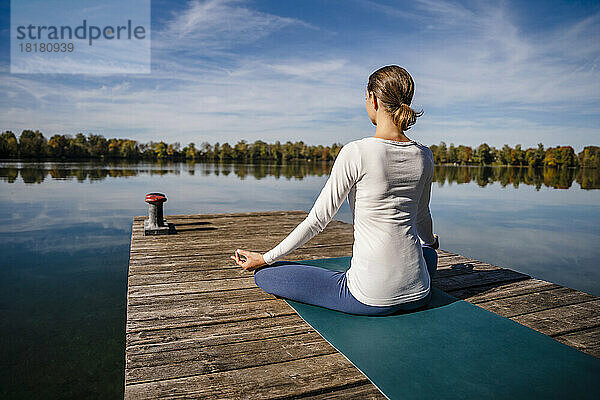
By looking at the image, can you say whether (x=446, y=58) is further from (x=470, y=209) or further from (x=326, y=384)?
(x=326, y=384)

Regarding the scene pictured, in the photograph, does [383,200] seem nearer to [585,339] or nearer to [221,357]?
[221,357]

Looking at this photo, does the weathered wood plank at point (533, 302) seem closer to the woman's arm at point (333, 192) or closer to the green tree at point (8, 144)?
the woman's arm at point (333, 192)

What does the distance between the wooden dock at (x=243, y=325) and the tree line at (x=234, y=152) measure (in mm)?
29215

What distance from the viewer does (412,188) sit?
79.2 inches

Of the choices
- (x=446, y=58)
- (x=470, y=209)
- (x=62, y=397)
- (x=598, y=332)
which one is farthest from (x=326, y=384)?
(x=446, y=58)

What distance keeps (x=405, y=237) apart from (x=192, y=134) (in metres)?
36.0

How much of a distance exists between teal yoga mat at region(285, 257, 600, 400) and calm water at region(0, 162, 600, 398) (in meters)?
1.95

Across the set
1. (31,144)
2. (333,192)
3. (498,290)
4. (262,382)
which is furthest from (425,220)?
(31,144)

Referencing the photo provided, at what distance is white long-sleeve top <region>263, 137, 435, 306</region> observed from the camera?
1.96 m

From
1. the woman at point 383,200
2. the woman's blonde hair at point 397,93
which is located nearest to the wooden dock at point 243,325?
the woman at point 383,200

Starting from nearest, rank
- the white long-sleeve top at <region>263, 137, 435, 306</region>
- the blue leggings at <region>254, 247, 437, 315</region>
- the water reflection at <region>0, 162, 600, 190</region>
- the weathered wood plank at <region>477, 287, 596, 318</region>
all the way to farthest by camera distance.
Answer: the white long-sleeve top at <region>263, 137, 435, 306</region>, the blue leggings at <region>254, 247, 437, 315</region>, the weathered wood plank at <region>477, 287, 596, 318</region>, the water reflection at <region>0, 162, 600, 190</region>

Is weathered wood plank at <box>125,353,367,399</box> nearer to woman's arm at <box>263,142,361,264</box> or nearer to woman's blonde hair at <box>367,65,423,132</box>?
woman's arm at <box>263,142,361,264</box>

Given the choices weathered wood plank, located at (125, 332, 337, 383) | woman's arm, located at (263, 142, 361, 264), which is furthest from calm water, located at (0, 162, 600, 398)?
woman's arm, located at (263, 142, 361, 264)

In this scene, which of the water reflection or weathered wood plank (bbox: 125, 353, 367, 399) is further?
the water reflection
